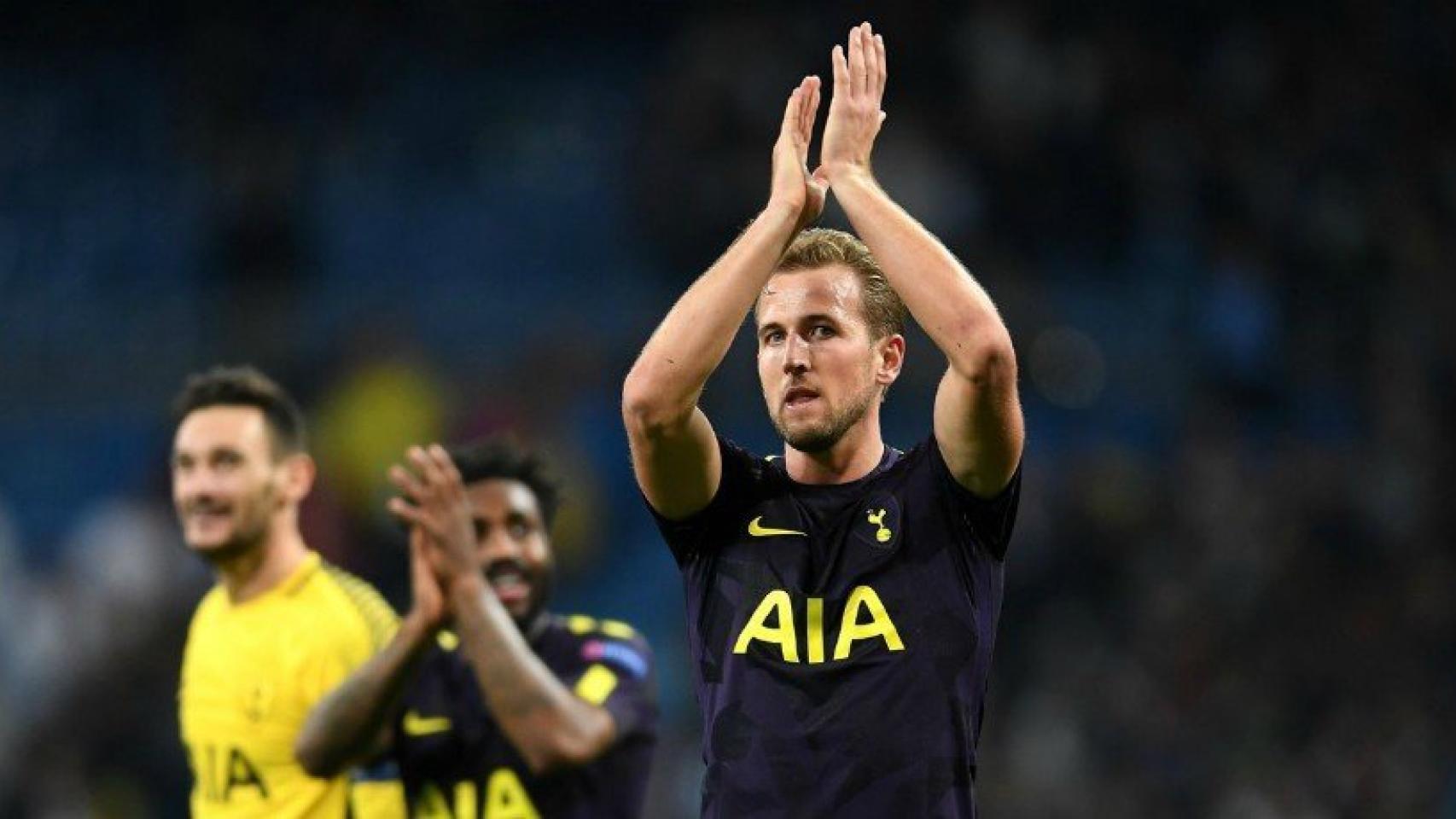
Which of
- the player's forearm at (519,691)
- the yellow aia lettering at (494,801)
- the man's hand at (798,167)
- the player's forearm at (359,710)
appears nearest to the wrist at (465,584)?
the player's forearm at (519,691)

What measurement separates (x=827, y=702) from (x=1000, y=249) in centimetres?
785

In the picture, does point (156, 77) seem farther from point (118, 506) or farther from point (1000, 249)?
point (1000, 249)

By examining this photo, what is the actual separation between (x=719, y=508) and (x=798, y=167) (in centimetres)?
71

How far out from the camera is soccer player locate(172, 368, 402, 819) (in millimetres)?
5680

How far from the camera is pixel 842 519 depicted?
13.9 ft

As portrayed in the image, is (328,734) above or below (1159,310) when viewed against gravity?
below

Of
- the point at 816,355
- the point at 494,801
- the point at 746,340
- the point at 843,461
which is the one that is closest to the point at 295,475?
the point at 494,801

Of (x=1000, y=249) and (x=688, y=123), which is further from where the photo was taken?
(x=688, y=123)

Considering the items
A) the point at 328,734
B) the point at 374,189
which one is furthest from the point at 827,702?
the point at 374,189

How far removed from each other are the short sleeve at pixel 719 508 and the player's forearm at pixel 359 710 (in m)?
1.13

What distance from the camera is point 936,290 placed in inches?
156

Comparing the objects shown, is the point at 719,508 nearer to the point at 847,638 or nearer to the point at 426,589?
the point at 847,638

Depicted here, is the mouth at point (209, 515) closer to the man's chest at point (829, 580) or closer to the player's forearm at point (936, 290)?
the man's chest at point (829, 580)

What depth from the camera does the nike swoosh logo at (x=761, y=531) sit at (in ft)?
13.9
